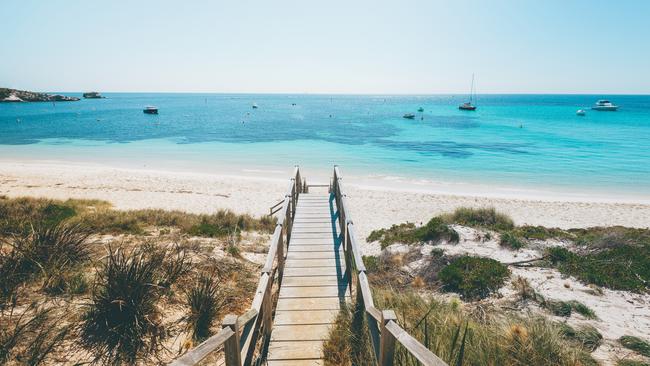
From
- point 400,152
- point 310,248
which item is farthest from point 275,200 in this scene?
point 400,152

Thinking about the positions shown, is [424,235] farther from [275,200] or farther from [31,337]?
[275,200]

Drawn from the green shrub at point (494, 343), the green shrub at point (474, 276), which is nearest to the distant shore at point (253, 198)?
the green shrub at point (474, 276)

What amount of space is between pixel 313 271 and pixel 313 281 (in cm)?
36

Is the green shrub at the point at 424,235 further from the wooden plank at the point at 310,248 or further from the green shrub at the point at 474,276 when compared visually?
the wooden plank at the point at 310,248

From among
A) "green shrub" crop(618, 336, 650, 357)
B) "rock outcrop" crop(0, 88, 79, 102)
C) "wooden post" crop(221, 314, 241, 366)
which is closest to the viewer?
"wooden post" crop(221, 314, 241, 366)

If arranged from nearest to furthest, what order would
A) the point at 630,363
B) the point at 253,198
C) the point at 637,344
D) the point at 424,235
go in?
the point at 630,363 → the point at 637,344 → the point at 424,235 → the point at 253,198

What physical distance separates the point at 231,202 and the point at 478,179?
17.2 meters

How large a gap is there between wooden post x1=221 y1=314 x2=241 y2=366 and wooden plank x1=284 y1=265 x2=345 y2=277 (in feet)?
10.4

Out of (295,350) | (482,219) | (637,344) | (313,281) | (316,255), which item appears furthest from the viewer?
(482,219)

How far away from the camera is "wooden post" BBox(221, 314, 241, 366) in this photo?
3.06 meters

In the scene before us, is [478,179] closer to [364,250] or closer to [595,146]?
[364,250]

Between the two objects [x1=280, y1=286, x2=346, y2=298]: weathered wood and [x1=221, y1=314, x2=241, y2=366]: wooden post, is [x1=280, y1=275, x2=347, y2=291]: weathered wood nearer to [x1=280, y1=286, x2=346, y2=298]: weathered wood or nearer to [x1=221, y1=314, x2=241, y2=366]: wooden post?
[x1=280, y1=286, x2=346, y2=298]: weathered wood

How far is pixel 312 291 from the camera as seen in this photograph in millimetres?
5867

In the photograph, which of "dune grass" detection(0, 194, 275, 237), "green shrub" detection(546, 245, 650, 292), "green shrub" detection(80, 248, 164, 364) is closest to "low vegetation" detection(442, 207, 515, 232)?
"green shrub" detection(546, 245, 650, 292)
